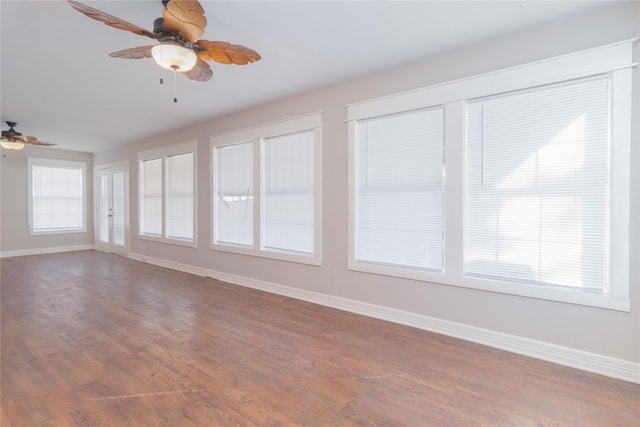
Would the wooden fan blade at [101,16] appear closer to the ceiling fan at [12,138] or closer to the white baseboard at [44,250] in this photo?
the ceiling fan at [12,138]

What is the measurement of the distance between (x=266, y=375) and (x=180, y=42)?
8.15 feet

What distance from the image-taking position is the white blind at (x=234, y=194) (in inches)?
180

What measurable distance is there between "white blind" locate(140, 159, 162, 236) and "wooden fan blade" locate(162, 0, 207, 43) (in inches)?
184

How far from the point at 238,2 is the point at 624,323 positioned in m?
3.60

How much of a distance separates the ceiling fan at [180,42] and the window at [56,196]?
7.32 meters

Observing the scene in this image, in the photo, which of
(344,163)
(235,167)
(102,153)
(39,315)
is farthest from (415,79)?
(102,153)

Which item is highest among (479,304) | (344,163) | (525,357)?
(344,163)

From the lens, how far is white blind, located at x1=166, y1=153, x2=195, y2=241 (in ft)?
18.1

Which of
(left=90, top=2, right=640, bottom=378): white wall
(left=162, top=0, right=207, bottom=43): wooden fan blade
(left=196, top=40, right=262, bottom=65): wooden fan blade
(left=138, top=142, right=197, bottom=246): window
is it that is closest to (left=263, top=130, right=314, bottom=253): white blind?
(left=90, top=2, right=640, bottom=378): white wall

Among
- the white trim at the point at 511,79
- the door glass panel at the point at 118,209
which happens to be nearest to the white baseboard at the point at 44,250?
the door glass panel at the point at 118,209

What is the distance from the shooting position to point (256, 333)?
9.37ft

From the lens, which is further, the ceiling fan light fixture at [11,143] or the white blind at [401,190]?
the ceiling fan light fixture at [11,143]

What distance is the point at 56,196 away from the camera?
7.58 meters

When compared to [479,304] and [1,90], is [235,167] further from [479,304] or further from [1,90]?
[479,304]
